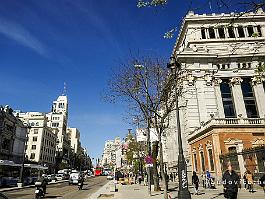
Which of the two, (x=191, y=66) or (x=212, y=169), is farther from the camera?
(x=191, y=66)

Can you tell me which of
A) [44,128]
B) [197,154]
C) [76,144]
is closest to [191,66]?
[197,154]

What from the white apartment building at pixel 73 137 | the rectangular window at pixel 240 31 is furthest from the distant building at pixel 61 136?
the rectangular window at pixel 240 31

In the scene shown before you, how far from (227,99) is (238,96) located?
172 cm

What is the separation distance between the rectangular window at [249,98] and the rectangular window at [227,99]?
215 cm

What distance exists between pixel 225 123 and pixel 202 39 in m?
21.7

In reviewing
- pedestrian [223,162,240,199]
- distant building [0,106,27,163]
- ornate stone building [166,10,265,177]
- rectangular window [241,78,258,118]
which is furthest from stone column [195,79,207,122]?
distant building [0,106,27,163]

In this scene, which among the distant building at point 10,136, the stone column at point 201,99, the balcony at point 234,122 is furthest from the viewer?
the distant building at point 10,136

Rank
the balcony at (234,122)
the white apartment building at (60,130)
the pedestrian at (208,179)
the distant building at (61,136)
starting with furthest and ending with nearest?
1. the white apartment building at (60,130)
2. the distant building at (61,136)
3. the balcony at (234,122)
4. the pedestrian at (208,179)

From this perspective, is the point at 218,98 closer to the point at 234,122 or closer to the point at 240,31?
the point at 234,122

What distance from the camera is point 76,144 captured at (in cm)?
17350

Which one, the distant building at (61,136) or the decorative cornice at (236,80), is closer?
the decorative cornice at (236,80)

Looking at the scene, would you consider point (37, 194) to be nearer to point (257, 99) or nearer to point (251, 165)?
point (251, 165)

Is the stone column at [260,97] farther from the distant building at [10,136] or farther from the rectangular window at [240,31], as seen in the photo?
the distant building at [10,136]

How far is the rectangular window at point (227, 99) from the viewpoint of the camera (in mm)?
43781
